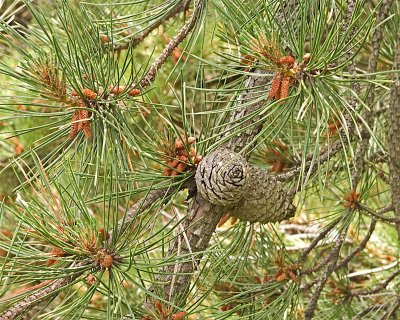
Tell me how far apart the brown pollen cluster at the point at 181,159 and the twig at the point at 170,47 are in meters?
0.09

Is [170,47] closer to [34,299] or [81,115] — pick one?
[81,115]

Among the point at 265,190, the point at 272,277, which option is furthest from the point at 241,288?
the point at 265,190

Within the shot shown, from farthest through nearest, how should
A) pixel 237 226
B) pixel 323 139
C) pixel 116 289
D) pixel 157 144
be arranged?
A: pixel 323 139
pixel 237 226
pixel 157 144
pixel 116 289

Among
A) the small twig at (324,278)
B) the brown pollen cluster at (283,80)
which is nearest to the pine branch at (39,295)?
the brown pollen cluster at (283,80)

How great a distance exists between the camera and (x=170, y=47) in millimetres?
816

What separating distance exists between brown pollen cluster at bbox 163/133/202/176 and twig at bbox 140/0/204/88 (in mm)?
86

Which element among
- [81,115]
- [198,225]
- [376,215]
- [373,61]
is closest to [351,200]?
[376,215]

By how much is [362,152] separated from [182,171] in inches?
12.9

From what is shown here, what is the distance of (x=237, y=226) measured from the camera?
0.91 m

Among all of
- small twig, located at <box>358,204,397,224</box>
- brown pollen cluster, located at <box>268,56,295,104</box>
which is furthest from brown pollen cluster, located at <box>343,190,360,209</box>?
brown pollen cluster, located at <box>268,56,295,104</box>

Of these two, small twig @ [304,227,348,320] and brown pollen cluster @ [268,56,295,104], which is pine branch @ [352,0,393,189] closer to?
small twig @ [304,227,348,320]

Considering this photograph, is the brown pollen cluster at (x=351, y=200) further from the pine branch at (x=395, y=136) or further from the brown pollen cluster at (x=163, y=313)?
the brown pollen cluster at (x=163, y=313)

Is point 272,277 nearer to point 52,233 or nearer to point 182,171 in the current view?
point 182,171

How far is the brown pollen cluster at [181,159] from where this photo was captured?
73cm
